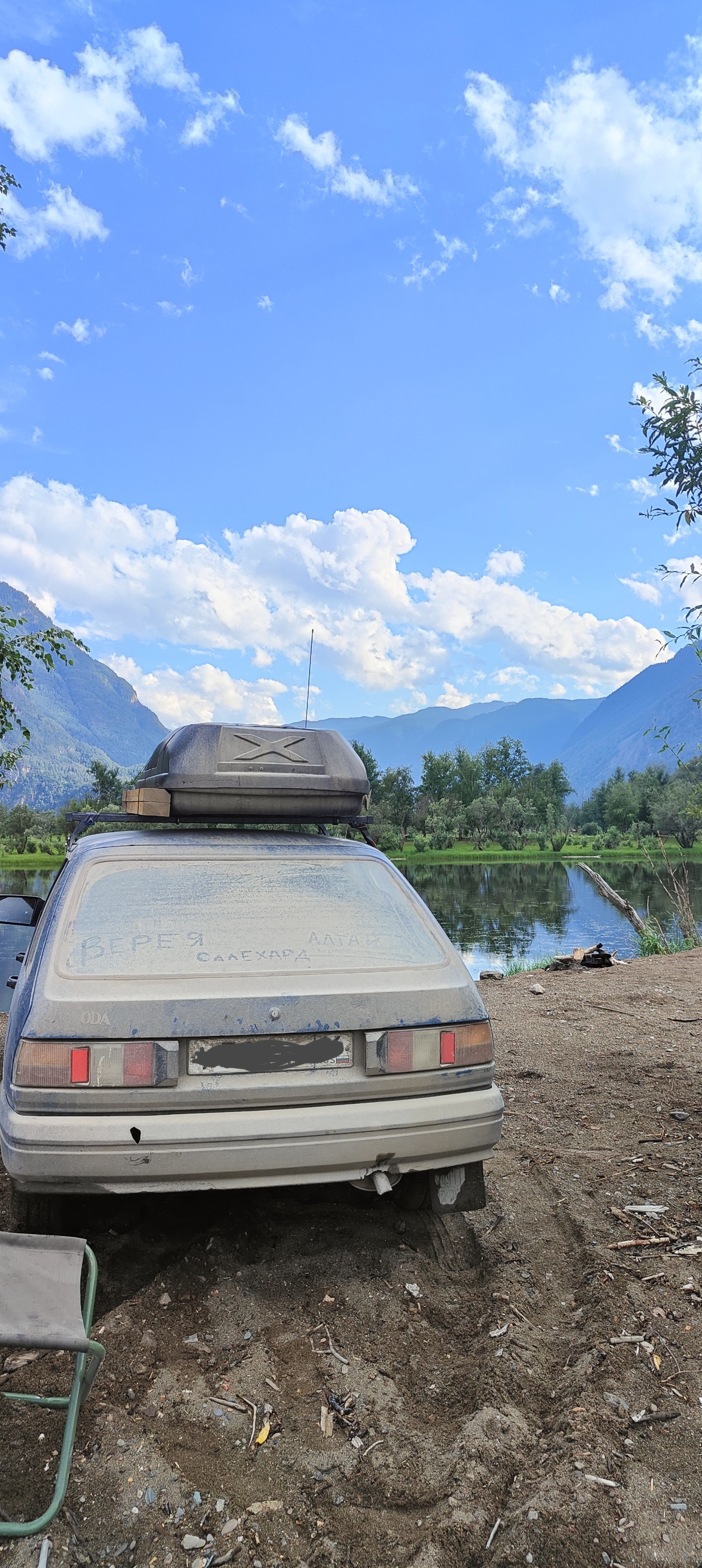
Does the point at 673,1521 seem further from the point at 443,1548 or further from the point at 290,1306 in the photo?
the point at 290,1306

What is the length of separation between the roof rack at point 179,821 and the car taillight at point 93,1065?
1.29 m

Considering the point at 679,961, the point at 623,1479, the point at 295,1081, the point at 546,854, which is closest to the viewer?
the point at 623,1479

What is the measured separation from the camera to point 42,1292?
2.22 metres

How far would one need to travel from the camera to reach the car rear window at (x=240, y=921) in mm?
3146

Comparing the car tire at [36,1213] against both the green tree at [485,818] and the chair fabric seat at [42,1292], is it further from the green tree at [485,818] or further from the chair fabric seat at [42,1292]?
the green tree at [485,818]

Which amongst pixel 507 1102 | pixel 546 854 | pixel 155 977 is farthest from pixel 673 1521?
pixel 546 854

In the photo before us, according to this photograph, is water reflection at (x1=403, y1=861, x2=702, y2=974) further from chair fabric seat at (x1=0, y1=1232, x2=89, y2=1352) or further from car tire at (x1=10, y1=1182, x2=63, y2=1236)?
chair fabric seat at (x1=0, y1=1232, x2=89, y2=1352)

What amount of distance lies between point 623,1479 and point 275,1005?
157 cm

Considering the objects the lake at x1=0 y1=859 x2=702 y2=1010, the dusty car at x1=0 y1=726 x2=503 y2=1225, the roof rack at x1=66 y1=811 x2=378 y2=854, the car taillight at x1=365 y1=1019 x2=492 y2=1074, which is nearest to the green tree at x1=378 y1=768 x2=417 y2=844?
the lake at x1=0 y1=859 x2=702 y2=1010

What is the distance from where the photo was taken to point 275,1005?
9.77 ft

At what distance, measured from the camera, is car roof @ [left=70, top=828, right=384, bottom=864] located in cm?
369

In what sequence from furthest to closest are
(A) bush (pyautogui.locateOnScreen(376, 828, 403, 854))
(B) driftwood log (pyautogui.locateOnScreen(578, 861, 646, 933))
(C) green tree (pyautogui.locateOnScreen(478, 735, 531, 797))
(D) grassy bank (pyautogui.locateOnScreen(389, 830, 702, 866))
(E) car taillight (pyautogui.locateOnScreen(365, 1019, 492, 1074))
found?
(C) green tree (pyautogui.locateOnScreen(478, 735, 531, 797)) → (A) bush (pyautogui.locateOnScreen(376, 828, 403, 854)) → (D) grassy bank (pyautogui.locateOnScreen(389, 830, 702, 866)) → (B) driftwood log (pyautogui.locateOnScreen(578, 861, 646, 933)) → (E) car taillight (pyautogui.locateOnScreen(365, 1019, 492, 1074))

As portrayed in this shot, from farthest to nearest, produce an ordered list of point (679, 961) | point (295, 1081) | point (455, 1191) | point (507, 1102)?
1. point (679, 961)
2. point (507, 1102)
3. point (455, 1191)
4. point (295, 1081)

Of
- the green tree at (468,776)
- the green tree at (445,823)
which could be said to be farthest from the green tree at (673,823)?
the green tree at (468,776)
